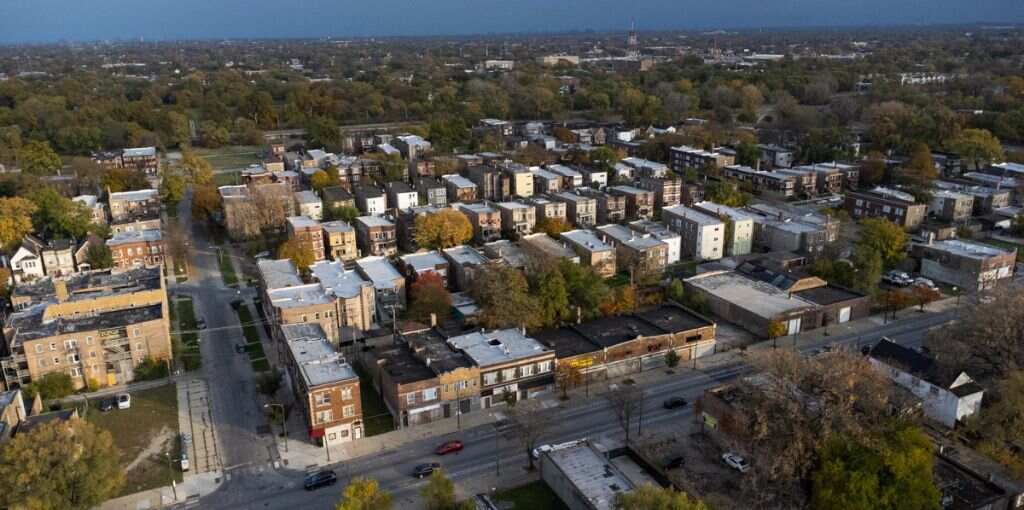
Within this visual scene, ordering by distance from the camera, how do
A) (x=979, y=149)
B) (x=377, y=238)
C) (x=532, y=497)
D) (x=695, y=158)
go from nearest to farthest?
(x=532, y=497), (x=377, y=238), (x=979, y=149), (x=695, y=158)

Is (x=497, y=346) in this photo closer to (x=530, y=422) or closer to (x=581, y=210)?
(x=530, y=422)

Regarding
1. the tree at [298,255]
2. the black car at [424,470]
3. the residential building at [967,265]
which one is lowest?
the black car at [424,470]

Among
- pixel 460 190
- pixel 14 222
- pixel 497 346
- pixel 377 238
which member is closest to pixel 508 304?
pixel 497 346

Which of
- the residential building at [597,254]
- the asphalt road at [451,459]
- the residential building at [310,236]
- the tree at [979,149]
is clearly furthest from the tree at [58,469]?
the tree at [979,149]

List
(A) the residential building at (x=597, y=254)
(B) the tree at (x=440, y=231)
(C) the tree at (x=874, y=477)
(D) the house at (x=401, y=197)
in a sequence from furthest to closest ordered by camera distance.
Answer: (D) the house at (x=401, y=197)
(B) the tree at (x=440, y=231)
(A) the residential building at (x=597, y=254)
(C) the tree at (x=874, y=477)

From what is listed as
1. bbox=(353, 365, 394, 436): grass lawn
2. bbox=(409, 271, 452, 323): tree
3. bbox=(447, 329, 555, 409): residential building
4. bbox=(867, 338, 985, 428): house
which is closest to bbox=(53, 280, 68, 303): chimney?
bbox=(353, 365, 394, 436): grass lawn

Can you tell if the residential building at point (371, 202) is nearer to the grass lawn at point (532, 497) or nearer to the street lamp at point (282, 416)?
the street lamp at point (282, 416)

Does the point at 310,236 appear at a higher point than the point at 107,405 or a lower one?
higher
